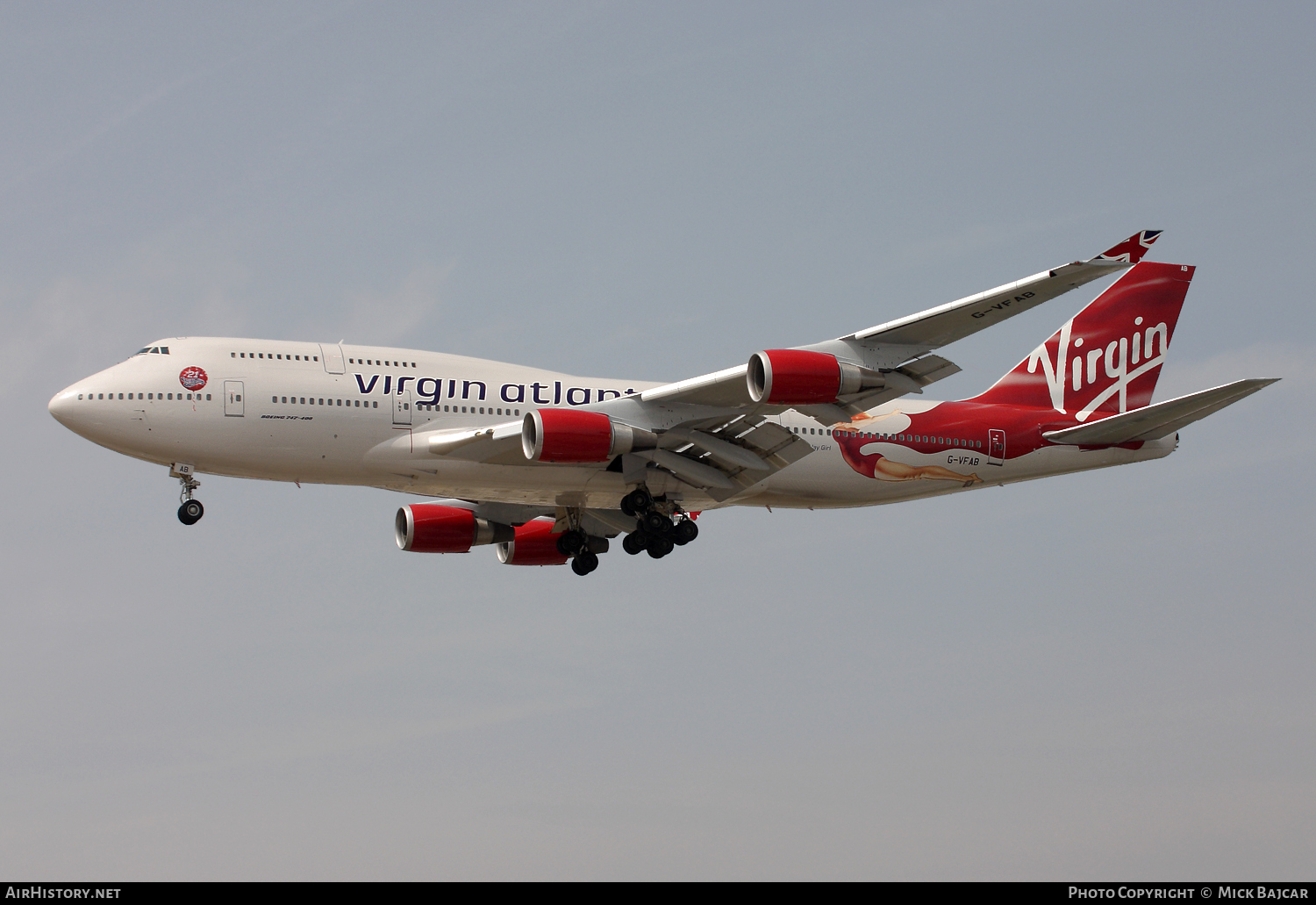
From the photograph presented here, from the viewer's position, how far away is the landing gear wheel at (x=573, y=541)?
123 feet

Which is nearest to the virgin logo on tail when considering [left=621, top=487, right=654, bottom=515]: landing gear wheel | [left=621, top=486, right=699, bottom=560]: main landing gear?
[left=621, top=486, right=699, bottom=560]: main landing gear

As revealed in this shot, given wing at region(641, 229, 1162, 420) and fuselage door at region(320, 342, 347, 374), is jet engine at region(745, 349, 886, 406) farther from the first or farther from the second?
fuselage door at region(320, 342, 347, 374)

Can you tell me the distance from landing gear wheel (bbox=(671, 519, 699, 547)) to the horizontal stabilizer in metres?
9.42

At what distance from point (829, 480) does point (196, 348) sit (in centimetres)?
1507

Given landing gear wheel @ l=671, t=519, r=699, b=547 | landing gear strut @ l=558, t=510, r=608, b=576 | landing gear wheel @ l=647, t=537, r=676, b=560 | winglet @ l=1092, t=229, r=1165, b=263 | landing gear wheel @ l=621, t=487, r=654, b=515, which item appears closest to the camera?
winglet @ l=1092, t=229, r=1165, b=263

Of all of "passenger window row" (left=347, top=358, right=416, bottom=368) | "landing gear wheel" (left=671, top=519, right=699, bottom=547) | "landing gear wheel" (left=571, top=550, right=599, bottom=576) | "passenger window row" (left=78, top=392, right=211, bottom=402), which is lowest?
"landing gear wheel" (left=671, top=519, right=699, bottom=547)

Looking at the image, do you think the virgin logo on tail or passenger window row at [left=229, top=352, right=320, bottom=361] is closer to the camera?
passenger window row at [left=229, top=352, right=320, bottom=361]

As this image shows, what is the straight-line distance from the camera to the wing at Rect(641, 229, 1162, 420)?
27219mm

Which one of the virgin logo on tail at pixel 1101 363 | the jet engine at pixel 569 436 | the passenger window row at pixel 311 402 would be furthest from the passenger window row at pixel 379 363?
the virgin logo on tail at pixel 1101 363

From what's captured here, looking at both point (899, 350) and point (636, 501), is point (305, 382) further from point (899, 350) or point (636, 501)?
point (899, 350)

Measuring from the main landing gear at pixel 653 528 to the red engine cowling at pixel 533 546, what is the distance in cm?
495

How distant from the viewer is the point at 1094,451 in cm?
3578

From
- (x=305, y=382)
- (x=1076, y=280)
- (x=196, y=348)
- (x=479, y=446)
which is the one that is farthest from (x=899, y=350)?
(x=196, y=348)

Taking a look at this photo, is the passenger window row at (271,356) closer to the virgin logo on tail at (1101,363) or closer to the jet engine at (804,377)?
the jet engine at (804,377)
